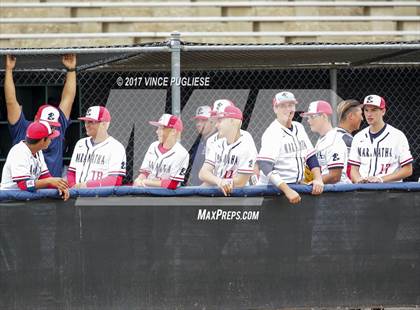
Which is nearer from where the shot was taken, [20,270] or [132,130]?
[20,270]

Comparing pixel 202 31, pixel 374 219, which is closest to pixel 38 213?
pixel 374 219

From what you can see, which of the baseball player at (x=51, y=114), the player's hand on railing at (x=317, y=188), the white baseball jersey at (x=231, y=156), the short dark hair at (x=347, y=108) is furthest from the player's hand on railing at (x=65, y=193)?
the short dark hair at (x=347, y=108)

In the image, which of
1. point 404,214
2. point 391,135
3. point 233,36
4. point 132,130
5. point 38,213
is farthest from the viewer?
point 233,36

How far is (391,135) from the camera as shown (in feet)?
30.9

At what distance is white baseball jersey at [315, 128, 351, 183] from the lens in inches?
371

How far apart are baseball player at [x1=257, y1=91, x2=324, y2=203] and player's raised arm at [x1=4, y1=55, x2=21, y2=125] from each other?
235 centimetres

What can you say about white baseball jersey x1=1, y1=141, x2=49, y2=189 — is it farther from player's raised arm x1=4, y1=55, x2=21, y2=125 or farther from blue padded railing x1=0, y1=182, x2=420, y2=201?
player's raised arm x1=4, y1=55, x2=21, y2=125

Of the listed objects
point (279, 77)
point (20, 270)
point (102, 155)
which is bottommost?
point (20, 270)

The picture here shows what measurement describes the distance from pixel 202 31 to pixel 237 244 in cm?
804

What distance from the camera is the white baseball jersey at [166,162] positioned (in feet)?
29.9

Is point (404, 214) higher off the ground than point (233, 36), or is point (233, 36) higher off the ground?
point (233, 36)

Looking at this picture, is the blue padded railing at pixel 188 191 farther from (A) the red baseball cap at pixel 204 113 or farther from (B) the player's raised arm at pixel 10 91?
(A) the red baseball cap at pixel 204 113

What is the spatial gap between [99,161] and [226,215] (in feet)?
4.59

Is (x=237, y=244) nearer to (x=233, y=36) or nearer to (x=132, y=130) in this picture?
(x=132, y=130)
